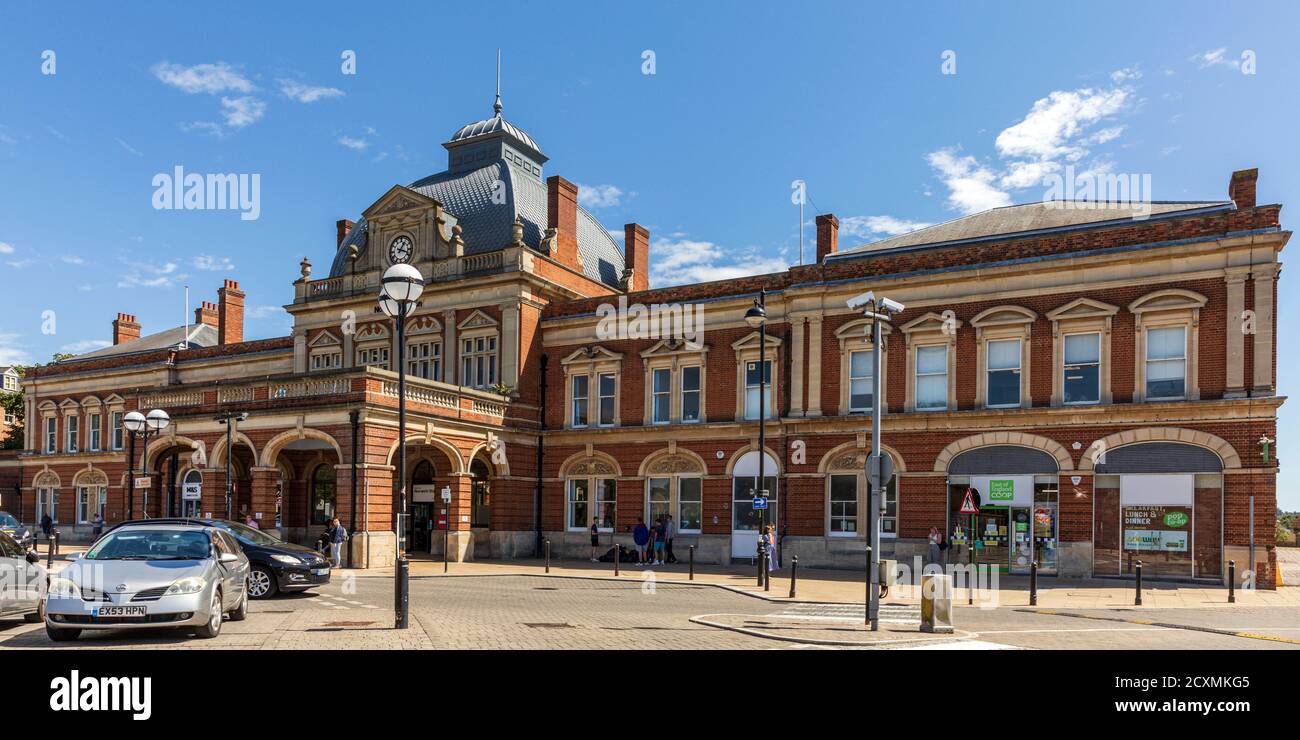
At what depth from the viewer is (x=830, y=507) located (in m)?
33.2

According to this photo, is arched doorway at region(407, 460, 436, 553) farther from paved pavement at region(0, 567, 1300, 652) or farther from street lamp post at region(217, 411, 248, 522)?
paved pavement at region(0, 567, 1300, 652)

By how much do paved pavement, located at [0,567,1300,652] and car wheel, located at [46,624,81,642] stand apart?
0.13 m

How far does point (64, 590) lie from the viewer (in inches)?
488

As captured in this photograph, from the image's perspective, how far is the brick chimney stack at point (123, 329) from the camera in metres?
62.9

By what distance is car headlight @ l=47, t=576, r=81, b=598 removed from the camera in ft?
40.5

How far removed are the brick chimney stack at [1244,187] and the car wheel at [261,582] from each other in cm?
2698

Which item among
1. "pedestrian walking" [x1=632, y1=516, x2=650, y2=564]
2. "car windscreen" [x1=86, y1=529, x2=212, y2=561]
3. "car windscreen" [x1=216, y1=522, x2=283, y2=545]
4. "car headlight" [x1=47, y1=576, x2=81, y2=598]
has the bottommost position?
"pedestrian walking" [x1=632, y1=516, x2=650, y2=564]

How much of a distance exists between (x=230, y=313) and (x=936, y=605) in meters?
49.5

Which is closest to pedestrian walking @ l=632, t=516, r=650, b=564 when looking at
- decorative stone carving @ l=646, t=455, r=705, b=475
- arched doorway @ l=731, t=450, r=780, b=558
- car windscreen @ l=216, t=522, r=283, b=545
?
decorative stone carving @ l=646, t=455, r=705, b=475

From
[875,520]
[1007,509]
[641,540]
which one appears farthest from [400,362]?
[1007,509]

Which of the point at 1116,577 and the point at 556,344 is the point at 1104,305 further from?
the point at 556,344

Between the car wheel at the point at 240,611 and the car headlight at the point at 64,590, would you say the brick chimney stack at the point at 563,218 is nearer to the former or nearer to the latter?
the car wheel at the point at 240,611

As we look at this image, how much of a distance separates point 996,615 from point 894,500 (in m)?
13.1

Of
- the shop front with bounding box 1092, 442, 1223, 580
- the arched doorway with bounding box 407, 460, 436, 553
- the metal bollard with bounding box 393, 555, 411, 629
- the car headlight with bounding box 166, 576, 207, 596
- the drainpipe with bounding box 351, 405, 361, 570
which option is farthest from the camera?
the arched doorway with bounding box 407, 460, 436, 553
